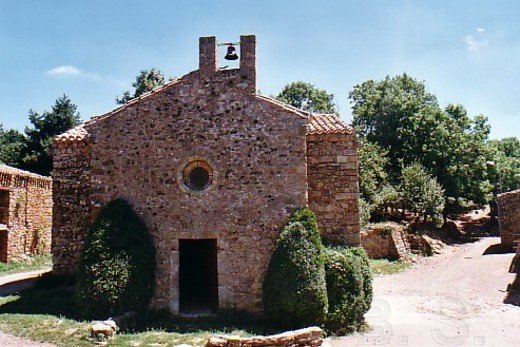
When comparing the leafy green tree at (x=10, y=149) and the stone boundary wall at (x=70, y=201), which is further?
the leafy green tree at (x=10, y=149)

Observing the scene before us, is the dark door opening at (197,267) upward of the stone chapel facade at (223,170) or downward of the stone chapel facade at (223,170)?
downward

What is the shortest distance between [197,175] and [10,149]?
103 feet

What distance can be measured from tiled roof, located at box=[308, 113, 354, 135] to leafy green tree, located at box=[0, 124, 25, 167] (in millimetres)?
29359

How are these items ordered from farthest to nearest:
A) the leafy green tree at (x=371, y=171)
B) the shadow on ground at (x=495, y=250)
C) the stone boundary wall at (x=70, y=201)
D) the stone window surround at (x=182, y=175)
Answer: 1. the leafy green tree at (x=371, y=171)
2. the shadow on ground at (x=495, y=250)
3. the stone boundary wall at (x=70, y=201)
4. the stone window surround at (x=182, y=175)

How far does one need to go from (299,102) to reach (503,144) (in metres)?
24.2

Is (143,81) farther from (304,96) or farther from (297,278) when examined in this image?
(297,278)

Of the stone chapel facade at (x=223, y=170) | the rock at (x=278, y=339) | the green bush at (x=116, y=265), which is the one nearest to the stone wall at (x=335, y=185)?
the stone chapel facade at (x=223, y=170)

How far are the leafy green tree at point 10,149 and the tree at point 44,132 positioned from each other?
0.81 meters

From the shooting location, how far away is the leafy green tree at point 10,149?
1384 inches

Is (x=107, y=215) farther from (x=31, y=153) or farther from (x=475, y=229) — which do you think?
(x=475, y=229)

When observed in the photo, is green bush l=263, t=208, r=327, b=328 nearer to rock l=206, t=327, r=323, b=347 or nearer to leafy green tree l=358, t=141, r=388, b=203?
rock l=206, t=327, r=323, b=347

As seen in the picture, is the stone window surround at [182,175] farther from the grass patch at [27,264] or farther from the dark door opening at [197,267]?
the grass patch at [27,264]

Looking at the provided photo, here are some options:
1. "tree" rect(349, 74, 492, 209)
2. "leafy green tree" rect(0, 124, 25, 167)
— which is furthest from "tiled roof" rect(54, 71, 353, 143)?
"leafy green tree" rect(0, 124, 25, 167)

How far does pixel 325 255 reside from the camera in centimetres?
1184
